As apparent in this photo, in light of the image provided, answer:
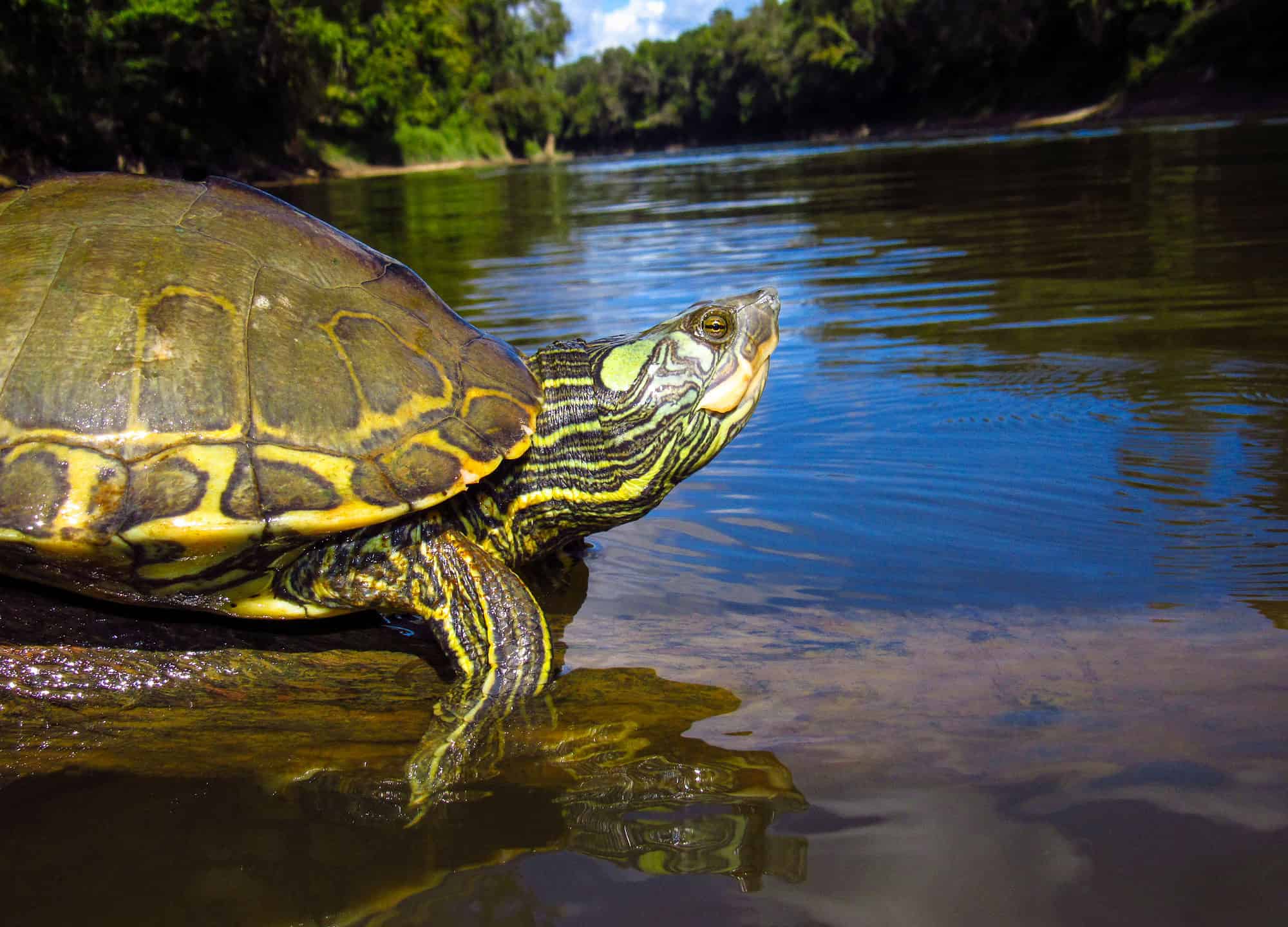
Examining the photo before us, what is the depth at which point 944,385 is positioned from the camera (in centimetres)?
512

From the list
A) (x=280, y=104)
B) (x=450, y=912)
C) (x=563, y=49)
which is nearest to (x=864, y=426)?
(x=450, y=912)

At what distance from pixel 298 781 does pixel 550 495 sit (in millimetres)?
1255

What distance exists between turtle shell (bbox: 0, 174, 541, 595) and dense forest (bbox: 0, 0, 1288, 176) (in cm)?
3282

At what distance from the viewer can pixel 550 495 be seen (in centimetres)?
317

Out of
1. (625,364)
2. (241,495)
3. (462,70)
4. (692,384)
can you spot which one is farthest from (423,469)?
(462,70)

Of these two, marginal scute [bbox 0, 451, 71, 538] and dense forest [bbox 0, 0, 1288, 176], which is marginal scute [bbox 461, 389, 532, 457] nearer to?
marginal scute [bbox 0, 451, 71, 538]

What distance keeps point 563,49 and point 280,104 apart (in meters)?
51.1

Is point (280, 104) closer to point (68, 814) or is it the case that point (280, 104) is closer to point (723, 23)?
point (68, 814)

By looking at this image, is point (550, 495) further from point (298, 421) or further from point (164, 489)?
point (164, 489)

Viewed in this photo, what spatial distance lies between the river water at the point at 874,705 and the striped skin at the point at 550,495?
0.60ft

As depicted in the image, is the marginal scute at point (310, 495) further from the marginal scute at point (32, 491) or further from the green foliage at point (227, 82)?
the green foliage at point (227, 82)

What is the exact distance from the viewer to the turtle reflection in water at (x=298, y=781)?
5.81 feet

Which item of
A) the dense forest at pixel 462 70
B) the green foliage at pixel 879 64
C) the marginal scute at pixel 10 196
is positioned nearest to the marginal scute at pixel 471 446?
the marginal scute at pixel 10 196

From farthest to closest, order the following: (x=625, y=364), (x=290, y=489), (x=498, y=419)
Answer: (x=625, y=364)
(x=498, y=419)
(x=290, y=489)
